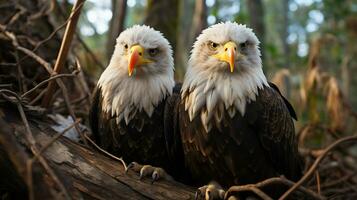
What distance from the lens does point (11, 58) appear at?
475 cm

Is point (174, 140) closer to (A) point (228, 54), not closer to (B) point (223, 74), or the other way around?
(B) point (223, 74)

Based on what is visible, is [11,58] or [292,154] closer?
[292,154]

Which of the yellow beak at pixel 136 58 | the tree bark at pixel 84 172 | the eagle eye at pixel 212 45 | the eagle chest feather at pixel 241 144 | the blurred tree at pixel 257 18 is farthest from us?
the blurred tree at pixel 257 18

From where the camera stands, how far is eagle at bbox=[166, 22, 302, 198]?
3471 millimetres

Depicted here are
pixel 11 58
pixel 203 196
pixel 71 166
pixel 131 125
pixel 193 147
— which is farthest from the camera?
pixel 11 58

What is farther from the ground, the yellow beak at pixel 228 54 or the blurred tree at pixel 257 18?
the blurred tree at pixel 257 18

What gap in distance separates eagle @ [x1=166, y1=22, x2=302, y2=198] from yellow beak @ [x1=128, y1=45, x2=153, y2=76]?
0.44 meters

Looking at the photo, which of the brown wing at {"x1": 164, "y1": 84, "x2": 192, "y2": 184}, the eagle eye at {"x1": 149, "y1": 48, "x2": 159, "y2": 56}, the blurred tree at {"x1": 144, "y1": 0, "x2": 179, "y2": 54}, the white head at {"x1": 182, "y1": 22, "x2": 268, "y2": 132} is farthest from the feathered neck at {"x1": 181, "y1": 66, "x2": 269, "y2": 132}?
the blurred tree at {"x1": 144, "y1": 0, "x2": 179, "y2": 54}

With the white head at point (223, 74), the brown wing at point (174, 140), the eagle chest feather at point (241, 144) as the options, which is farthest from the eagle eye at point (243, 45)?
the brown wing at point (174, 140)

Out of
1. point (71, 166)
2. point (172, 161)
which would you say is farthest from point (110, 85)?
point (71, 166)

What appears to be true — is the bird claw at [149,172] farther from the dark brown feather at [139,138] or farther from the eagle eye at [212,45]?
the eagle eye at [212,45]

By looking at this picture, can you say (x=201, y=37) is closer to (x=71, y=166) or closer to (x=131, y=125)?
(x=131, y=125)

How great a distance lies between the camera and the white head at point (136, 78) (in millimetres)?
3992

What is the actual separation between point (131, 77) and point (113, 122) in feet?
1.41
